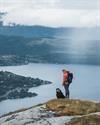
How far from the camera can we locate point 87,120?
25.6 metres

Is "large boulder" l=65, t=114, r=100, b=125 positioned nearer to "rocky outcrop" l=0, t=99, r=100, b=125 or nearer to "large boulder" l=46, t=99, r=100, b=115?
"rocky outcrop" l=0, t=99, r=100, b=125

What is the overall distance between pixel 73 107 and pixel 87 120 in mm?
3444

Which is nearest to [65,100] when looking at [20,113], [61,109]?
[61,109]

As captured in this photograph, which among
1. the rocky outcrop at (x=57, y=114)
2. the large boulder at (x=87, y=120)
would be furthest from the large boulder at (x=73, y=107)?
the large boulder at (x=87, y=120)

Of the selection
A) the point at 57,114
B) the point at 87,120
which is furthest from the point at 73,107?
the point at 87,120

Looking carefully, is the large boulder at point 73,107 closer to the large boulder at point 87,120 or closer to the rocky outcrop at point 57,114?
the rocky outcrop at point 57,114

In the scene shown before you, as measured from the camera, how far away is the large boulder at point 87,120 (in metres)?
25.4

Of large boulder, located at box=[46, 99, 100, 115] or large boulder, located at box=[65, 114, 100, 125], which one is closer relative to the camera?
large boulder, located at box=[65, 114, 100, 125]

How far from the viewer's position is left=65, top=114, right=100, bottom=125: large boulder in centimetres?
2539

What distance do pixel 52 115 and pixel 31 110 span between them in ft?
5.64

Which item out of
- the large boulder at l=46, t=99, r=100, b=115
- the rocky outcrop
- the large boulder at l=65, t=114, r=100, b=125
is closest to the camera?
the large boulder at l=65, t=114, r=100, b=125

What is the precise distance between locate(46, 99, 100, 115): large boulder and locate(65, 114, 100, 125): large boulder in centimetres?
230

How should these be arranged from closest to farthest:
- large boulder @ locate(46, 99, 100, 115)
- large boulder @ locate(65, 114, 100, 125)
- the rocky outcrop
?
large boulder @ locate(65, 114, 100, 125), the rocky outcrop, large boulder @ locate(46, 99, 100, 115)

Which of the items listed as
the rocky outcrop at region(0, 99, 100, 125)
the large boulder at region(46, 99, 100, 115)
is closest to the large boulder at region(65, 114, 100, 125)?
the rocky outcrop at region(0, 99, 100, 125)
